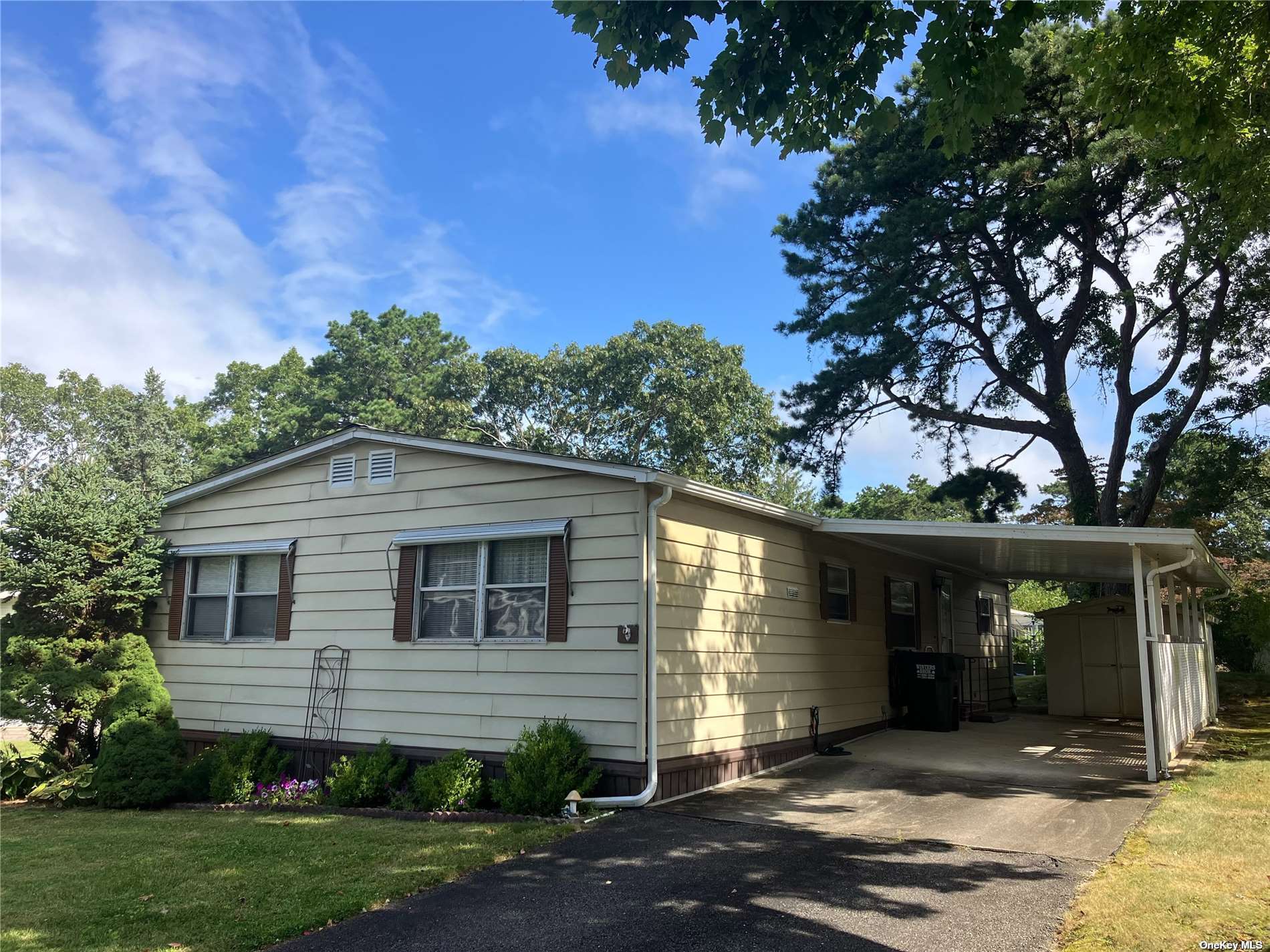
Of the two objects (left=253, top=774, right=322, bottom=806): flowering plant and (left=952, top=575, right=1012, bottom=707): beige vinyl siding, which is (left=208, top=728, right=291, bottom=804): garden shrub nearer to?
(left=253, top=774, right=322, bottom=806): flowering plant

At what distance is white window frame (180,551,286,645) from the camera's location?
10008 mm

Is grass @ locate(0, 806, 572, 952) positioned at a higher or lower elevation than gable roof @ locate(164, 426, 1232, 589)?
lower

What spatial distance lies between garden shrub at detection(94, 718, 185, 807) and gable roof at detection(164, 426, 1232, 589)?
300 centimetres

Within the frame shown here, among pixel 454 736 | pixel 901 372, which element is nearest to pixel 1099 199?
pixel 901 372

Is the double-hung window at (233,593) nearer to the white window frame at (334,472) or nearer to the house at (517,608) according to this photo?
the house at (517,608)

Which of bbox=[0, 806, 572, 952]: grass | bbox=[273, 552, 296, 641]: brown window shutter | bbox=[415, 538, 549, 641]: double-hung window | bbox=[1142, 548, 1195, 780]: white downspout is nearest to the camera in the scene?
bbox=[0, 806, 572, 952]: grass

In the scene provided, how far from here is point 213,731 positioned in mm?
10078

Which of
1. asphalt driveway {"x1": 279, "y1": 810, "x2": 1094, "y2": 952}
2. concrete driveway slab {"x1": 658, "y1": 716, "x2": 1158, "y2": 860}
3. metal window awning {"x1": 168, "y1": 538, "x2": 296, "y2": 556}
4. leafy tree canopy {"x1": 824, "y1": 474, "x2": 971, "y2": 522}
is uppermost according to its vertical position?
leafy tree canopy {"x1": 824, "y1": 474, "x2": 971, "y2": 522}

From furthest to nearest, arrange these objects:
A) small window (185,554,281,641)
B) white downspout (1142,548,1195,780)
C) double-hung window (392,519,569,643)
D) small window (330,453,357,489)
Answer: small window (185,554,281,641)
small window (330,453,357,489)
white downspout (1142,548,1195,780)
double-hung window (392,519,569,643)

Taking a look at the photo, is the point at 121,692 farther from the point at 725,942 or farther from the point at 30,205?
the point at 725,942

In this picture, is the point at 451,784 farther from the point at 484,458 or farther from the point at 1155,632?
the point at 1155,632

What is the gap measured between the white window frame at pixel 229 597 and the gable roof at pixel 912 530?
2.91 feet

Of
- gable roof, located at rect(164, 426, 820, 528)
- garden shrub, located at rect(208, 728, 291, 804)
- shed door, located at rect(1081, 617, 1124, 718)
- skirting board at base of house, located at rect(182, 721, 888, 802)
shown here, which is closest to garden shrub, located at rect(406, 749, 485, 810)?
skirting board at base of house, located at rect(182, 721, 888, 802)

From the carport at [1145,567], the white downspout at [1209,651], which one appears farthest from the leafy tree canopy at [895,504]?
the carport at [1145,567]
